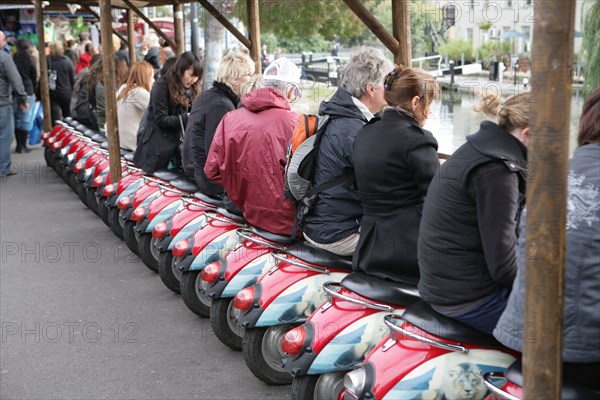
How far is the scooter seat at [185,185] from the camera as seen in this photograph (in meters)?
7.13

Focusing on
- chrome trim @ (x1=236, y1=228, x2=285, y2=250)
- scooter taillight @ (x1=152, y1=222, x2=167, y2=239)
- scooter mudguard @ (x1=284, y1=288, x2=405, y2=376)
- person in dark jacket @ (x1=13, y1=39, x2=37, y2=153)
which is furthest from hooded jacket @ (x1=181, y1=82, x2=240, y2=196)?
person in dark jacket @ (x1=13, y1=39, x2=37, y2=153)

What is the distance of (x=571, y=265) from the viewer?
8.57 feet

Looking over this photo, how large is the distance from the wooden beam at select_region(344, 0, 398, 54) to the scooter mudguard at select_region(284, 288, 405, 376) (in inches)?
99.6

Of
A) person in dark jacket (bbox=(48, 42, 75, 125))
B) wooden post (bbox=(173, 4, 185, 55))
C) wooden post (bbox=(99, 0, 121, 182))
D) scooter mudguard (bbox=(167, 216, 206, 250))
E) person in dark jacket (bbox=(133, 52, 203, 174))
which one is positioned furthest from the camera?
person in dark jacket (bbox=(48, 42, 75, 125))

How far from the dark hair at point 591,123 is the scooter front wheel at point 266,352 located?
2.37 m

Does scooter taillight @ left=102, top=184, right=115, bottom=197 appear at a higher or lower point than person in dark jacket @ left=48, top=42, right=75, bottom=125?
lower

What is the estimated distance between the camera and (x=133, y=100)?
878cm

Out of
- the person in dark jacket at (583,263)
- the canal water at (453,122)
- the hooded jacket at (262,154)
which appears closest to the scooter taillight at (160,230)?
the hooded jacket at (262,154)

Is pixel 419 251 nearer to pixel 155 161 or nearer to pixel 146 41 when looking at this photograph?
pixel 155 161

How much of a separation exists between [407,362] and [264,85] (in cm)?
252

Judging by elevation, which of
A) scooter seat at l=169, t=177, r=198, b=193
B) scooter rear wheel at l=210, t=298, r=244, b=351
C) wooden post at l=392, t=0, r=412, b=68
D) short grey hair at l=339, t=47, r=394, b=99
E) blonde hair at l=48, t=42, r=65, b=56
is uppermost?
blonde hair at l=48, t=42, r=65, b=56

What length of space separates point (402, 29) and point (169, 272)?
8.23ft

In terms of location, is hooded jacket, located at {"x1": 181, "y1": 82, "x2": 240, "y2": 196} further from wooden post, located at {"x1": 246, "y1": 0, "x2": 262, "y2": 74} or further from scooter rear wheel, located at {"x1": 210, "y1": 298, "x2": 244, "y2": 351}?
wooden post, located at {"x1": 246, "y1": 0, "x2": 262, "y2": 74}

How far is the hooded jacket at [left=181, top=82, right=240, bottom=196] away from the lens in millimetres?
6344
